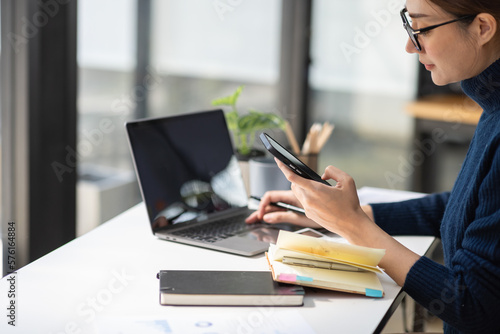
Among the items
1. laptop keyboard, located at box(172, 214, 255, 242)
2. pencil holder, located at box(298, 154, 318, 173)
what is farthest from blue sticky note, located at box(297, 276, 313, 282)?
pencil holder, located at box(298, 154, 318, 173)

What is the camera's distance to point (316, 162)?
70.9 inches

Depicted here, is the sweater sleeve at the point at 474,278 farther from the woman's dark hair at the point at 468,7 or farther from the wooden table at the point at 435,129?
the wooden table at the point at 435,129

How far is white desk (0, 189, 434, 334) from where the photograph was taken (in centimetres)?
100

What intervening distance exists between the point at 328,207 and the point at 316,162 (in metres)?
0.66

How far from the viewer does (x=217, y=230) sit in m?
1.45

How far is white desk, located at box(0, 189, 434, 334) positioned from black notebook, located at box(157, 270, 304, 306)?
0.01 metres

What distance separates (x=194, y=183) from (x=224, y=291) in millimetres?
495

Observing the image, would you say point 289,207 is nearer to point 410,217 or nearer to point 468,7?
point 410,217

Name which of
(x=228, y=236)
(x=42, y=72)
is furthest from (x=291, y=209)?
(x=42, y=72)

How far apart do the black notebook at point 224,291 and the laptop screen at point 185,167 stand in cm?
33

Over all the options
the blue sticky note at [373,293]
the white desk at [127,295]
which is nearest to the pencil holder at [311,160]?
the white desk at [127,295]

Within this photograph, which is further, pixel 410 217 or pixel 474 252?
pixel 410 217

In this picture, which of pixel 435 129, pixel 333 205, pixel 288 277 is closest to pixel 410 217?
pixel 333 205

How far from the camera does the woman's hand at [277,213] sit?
145 cm
